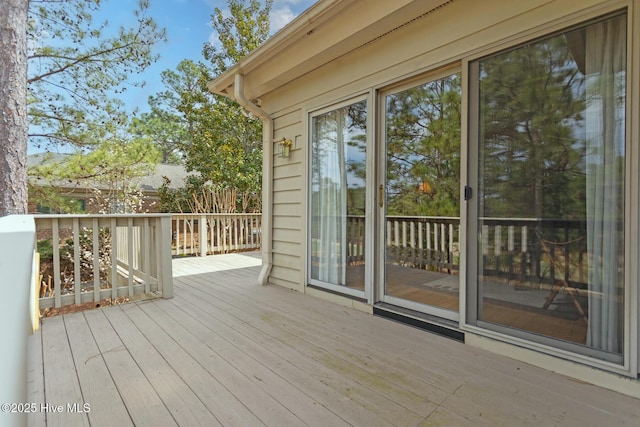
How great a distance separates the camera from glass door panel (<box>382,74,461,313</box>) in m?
2.97

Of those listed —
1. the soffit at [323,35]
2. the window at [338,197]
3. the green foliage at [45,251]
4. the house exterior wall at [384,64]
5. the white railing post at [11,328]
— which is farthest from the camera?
the green foliage at [45,251]

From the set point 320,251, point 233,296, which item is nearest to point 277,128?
point 320,251

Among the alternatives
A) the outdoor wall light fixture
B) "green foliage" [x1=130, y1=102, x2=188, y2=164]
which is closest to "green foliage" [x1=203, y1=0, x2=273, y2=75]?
"green foliage" [x1=130, y1=102, x2=188, y2=164]

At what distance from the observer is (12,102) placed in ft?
13.5

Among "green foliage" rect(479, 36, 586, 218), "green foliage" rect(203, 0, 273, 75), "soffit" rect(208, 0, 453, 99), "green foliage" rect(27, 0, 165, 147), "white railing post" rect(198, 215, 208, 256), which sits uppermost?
"green foliage" rect(203, 0, 273, 75)

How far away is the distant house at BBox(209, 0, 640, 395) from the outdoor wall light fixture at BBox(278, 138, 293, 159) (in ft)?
1.01

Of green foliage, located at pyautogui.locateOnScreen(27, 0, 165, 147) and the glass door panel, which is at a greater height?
green foliage, located at pyautogui.locateOnScreen(27, 0, 165, 147)

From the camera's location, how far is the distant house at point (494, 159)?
172 cm

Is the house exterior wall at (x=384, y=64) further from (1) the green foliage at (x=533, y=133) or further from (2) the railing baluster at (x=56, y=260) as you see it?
(2) the railing baluster at (x=56, y=260)

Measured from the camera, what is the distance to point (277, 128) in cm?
408

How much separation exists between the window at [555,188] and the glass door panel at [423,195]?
580 millimetres

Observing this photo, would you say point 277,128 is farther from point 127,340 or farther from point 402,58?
point 127,340

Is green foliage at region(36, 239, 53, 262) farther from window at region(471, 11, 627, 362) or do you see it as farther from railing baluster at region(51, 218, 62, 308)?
window at region(471, 11, 627, 362)

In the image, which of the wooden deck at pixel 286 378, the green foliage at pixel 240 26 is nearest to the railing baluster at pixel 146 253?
the wooden deck at pixel 286 378
